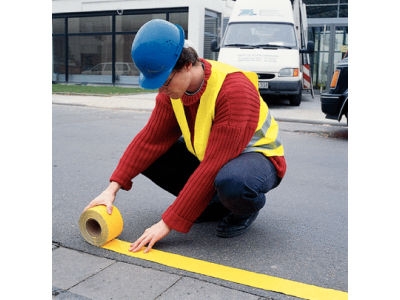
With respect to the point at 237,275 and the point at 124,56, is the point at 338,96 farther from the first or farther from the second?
the point at 124,56

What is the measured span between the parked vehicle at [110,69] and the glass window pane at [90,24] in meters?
1.51

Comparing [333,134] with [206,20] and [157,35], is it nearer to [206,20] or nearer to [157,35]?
[157,35]

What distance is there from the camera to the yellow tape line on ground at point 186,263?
2.34m

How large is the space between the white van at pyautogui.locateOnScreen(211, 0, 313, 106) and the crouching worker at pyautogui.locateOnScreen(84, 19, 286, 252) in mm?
8630

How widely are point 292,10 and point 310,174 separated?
9096 mm

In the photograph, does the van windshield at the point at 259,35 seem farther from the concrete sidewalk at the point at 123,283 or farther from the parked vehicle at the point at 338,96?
the concrete sidewalk at the point at 123,283

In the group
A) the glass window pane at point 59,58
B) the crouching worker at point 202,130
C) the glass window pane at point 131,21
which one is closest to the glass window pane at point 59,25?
the glass window pane at point 59,58

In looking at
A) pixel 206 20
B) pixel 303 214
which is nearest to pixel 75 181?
pixel 303 214

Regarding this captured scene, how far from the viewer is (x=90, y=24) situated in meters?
21.1

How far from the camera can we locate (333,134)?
8094 mm

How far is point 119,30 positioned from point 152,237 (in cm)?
1876

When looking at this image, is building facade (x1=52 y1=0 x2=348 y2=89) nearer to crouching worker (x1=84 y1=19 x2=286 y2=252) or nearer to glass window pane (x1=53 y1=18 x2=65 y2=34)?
glass window pane (x1=53 y1=18 x2=65 y2=34)

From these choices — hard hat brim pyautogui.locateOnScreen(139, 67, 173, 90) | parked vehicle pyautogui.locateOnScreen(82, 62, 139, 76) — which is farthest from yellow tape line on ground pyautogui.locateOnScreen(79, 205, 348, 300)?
parked vehicle pyautogui.locateOnScreen(82, 62, 139, 76)

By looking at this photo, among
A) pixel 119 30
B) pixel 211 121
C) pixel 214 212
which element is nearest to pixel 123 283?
pixel 211 121
